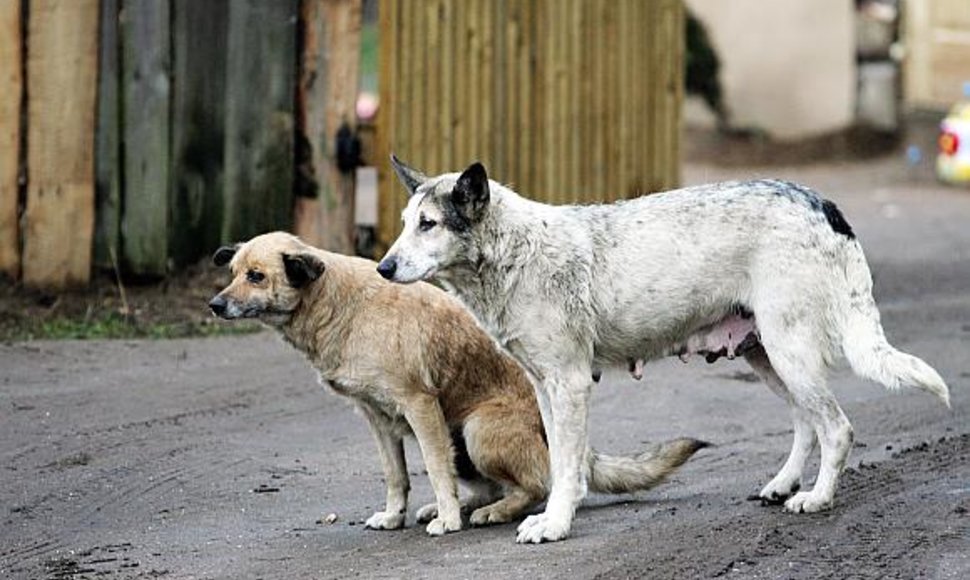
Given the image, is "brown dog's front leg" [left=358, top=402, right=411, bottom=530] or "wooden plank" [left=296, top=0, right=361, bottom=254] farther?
"wooden plank" [left=296, top=0, right=361, bottom=254]

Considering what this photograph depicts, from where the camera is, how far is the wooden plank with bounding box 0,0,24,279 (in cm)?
1251

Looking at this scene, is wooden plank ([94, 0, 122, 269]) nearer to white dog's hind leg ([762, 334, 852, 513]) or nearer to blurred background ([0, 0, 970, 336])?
blurred background ([0, 0, 970, 336])

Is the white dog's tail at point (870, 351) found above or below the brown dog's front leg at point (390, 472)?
above

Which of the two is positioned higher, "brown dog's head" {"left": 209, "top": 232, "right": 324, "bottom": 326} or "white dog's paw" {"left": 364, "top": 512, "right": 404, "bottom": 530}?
"brown dog's head" {"left": 209, "top": 232, "right": 324, "bottom": 326}

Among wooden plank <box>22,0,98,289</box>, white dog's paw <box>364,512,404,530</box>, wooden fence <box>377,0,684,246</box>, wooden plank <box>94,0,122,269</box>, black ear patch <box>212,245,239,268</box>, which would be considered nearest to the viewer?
white dog's paw <box>364,512,404,530</box>

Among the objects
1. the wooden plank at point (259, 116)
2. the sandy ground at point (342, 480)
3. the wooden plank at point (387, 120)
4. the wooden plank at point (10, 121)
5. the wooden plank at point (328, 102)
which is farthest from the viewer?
the wooden plank at point (387, 120)

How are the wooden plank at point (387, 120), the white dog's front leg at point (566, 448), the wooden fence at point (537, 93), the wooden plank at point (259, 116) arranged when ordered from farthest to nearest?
the wooden fence at point (537, 93), the wooden plank at point (387, 120), the wooden plank at point (259, 116), the white dog's front leg at point (566, 448)

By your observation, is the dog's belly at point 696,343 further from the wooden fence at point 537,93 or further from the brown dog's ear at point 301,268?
the wooden fence at point 537,93

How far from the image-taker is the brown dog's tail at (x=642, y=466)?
8883 mm

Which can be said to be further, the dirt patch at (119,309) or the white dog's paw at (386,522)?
the dirt patch at (119,309)

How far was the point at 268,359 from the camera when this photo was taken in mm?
12125

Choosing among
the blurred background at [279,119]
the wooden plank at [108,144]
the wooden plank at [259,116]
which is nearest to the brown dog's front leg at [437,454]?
the blurred background at [279,119]

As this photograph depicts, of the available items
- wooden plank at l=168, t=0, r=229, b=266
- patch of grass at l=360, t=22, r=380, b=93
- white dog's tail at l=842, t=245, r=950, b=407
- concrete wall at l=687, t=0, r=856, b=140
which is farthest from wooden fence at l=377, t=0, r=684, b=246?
patch of grass at l=360, t=22, r=380, b=93

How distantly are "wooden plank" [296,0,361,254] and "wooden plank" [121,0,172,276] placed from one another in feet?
3.35
